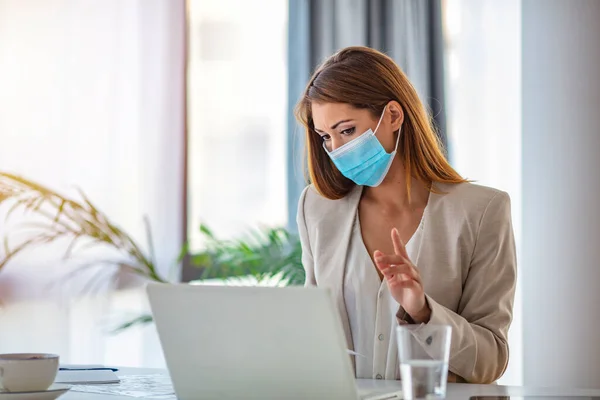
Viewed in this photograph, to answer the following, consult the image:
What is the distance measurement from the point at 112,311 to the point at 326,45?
1563mm

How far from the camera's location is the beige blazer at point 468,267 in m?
1.88

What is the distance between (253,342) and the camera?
135 cm

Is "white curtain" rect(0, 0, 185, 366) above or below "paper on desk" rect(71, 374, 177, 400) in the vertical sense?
above

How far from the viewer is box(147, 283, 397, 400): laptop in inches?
51.1

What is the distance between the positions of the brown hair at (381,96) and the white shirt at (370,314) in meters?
0.15

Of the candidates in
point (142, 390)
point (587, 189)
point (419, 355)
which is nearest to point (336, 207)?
point (142, 390)

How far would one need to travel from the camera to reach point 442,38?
389cm

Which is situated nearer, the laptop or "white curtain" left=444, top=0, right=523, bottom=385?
the laptop

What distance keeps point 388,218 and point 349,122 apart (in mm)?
259

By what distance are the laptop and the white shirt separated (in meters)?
0.54

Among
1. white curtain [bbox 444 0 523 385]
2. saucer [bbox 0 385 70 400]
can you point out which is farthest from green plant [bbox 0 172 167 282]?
white curtain [bbox 444 0 523 385]

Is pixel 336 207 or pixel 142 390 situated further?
pixel 336 207

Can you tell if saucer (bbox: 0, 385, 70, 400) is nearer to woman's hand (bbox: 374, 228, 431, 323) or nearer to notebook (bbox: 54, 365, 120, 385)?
notebook (bbox: 54, 365, 120, 385)

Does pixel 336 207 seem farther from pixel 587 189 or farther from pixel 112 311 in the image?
pixel 587 189
